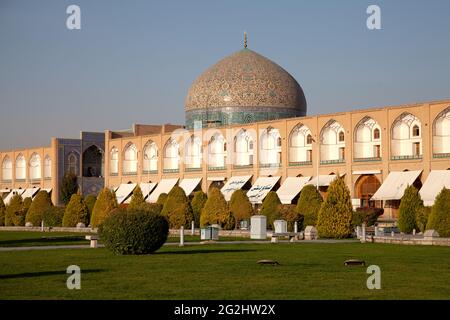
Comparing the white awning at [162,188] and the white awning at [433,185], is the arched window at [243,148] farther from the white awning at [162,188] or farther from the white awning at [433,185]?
the white awning at [433,185]

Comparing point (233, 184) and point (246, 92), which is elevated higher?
point (246, 92)

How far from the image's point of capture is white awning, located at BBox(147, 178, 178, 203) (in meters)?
58.7

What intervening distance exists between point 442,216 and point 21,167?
5163cm

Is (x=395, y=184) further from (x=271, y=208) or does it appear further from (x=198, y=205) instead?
(x=198, y=205)

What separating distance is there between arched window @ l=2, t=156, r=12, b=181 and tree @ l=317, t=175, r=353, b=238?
48581 millimetres

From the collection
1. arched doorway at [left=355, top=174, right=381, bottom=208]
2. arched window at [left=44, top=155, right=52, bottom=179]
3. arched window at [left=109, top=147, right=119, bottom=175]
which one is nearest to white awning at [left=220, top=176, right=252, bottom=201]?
arched doorway at [left=355, top=174, right=381, bottom=208]

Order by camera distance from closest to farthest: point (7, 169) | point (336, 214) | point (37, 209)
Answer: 1. point (336, 214)
2. point (37, 209)
3. point (7, 169)

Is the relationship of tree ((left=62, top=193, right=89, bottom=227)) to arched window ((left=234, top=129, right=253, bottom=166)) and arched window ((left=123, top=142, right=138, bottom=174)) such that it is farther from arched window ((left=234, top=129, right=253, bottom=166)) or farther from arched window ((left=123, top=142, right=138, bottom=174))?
arched window ((left=123, top=142, right=138, bottom=174))

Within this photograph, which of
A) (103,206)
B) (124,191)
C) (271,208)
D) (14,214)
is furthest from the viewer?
(124,191)

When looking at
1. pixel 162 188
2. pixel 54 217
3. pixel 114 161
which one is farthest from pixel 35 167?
pixel 54 217

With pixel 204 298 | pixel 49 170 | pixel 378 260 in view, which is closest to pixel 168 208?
pixel 378 260

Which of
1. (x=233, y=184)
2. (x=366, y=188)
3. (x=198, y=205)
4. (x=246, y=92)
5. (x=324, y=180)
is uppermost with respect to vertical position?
(x=246, y=92)

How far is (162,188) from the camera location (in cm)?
Result: 5919
